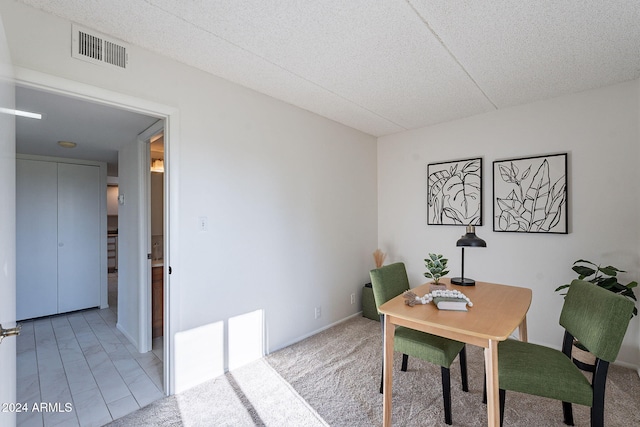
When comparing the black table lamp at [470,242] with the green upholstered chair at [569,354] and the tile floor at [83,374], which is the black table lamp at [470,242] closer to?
the green upholstered chair at [569,354]

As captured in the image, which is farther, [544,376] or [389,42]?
[389,42]

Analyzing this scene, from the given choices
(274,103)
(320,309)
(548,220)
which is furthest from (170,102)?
(548,220)

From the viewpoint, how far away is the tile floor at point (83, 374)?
1923 mm

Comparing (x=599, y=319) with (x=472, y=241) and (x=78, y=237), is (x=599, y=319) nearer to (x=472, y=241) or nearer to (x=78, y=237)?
(x=472, y=241)

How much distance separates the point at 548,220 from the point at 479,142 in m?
1.06

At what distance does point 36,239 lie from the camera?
3.78 m

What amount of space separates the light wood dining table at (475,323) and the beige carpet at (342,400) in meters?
0.37

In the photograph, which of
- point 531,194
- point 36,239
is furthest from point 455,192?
point 36,239

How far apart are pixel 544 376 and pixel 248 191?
2350 millimetres

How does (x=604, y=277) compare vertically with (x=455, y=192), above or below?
below

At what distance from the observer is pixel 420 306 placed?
1.79 metres

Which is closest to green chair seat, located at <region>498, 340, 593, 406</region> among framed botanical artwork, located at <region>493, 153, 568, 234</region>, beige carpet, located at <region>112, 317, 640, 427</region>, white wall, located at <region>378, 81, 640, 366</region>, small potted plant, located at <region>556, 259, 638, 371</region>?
beige carpet, located at <region>112, 317, 640, 427</region>

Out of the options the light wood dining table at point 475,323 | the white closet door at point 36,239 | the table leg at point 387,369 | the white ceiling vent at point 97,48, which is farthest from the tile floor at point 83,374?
the white ceiling vent at point 97,48

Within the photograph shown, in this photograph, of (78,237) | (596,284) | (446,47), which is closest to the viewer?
(446,47)
